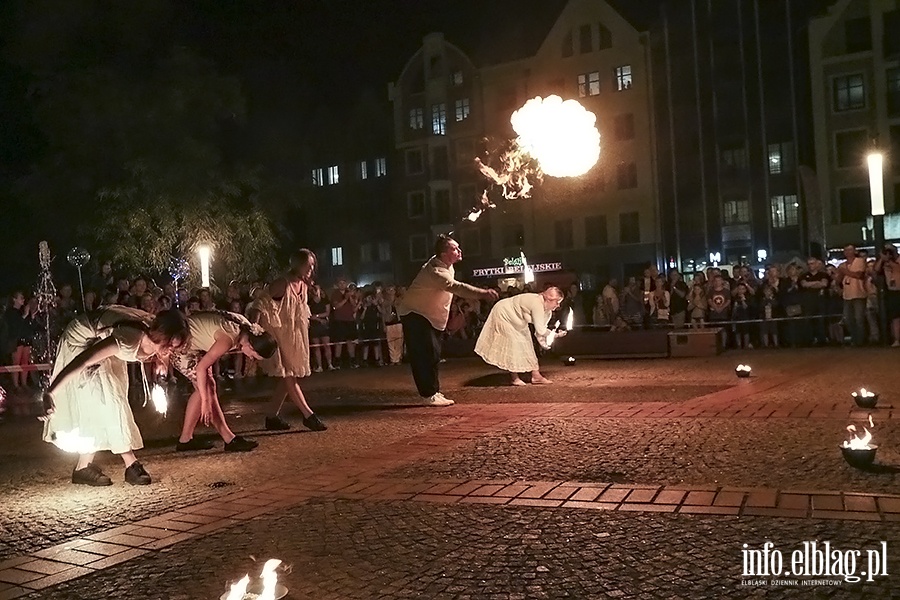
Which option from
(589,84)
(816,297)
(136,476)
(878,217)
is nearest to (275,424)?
→ (136,476)

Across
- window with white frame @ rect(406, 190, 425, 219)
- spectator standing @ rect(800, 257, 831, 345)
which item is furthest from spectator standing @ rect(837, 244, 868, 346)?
window with white frame @ rect(406, 190, 425, 219)

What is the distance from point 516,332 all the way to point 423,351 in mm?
2367

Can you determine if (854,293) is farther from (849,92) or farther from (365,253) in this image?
(365,253)

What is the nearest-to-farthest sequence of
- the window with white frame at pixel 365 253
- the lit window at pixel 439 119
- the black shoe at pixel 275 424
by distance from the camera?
the black shoe at pixel 275 424 → the lit window at pixel 439 119 → the window with white frame at pixel 365 253

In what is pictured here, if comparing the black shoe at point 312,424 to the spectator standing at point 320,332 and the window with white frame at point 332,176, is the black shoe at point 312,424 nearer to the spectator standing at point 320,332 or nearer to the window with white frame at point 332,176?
the spectator standing at point 320,332

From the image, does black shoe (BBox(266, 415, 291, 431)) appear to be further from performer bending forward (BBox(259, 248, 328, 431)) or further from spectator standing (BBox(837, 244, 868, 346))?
spectator standing (BBox(837, 244, 868, 346))

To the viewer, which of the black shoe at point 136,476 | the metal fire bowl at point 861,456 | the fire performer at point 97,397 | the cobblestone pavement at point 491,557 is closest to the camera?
the cobblestone pavement at point 491,557

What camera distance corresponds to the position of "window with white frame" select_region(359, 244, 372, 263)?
6053 cm

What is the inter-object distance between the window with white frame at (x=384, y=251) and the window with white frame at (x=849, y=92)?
28.2m

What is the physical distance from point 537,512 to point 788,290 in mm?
15694

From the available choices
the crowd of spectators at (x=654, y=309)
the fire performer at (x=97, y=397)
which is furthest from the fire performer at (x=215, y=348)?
the crowd of spectators at (x=654, y=309)

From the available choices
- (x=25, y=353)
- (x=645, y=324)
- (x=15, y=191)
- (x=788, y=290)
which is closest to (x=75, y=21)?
(x=15, y=191)

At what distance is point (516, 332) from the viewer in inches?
516

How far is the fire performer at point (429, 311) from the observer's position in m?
11.1
